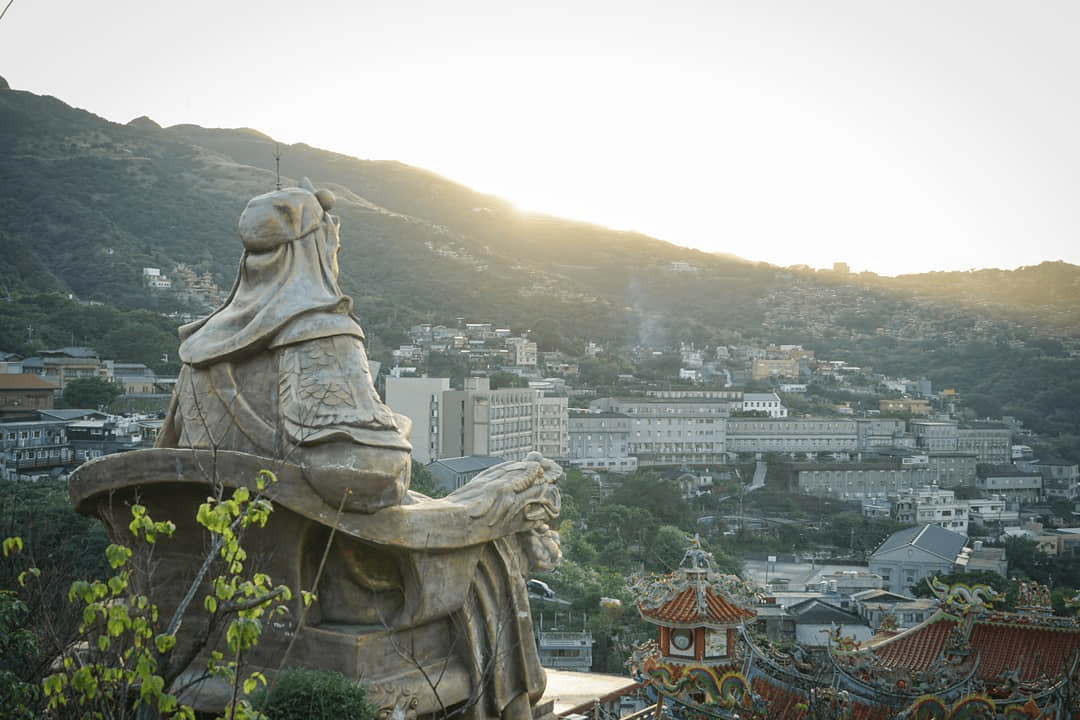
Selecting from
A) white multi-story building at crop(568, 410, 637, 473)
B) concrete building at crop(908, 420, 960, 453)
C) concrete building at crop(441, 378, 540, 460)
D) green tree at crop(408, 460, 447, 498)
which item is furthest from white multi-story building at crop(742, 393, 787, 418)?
green tree at crop(408, 460, 447, 498)

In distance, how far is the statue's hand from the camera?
7121 millimetres

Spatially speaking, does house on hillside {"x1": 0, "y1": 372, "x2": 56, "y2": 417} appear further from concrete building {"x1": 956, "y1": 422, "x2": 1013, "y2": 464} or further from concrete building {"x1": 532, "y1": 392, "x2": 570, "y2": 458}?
concrete building {"x1": 956, "y1": 422, "x2": 1013, "y2": 464}

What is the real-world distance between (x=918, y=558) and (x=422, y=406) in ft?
75.8

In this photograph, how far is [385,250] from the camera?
11444cm

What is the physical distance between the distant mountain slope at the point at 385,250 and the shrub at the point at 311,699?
6686cm

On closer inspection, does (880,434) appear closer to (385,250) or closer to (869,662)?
(385,250)

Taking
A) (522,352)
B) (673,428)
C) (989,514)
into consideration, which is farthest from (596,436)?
(989,514)

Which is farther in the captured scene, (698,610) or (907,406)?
(907,406)

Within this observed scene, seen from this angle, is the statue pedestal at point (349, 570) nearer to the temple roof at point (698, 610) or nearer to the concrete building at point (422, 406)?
the temple roof at point (698, 610)

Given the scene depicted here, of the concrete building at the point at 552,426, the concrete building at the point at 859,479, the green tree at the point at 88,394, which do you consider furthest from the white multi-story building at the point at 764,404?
the green tree at the point at 88,394

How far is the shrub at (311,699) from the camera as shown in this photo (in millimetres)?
5844

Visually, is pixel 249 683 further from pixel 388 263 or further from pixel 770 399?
pixel 388 263

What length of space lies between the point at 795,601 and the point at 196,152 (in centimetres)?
10811

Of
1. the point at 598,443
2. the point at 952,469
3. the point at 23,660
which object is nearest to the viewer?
the point at 23,660
